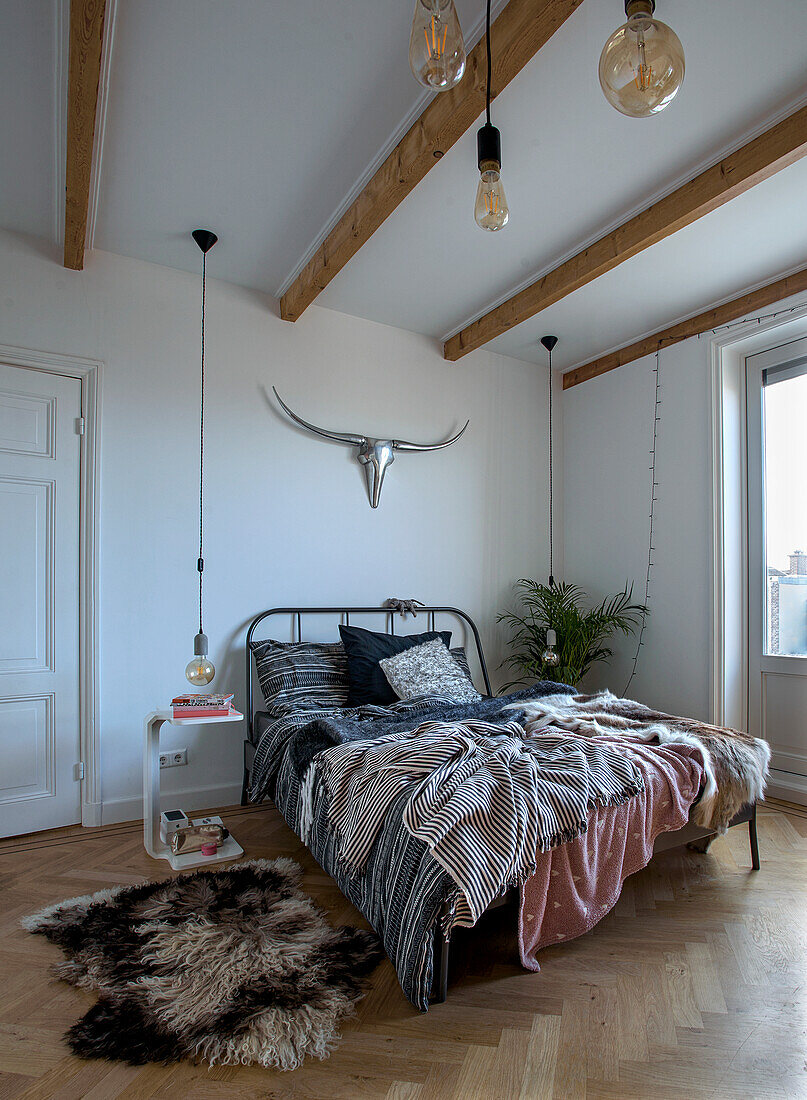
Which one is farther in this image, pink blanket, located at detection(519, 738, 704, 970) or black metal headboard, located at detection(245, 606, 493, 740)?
black metal headboard, located at detection(245, 606, 493, 740)

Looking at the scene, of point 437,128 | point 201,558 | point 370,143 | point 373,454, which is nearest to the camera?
point 437,128

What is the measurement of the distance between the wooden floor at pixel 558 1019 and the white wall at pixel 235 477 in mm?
1147

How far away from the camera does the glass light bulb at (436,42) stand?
1.17m

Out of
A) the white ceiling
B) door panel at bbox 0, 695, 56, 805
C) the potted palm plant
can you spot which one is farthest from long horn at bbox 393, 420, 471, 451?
door panel at bbox 0, 695, 56, 805

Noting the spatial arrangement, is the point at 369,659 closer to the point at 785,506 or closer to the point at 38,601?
the point at 38,601

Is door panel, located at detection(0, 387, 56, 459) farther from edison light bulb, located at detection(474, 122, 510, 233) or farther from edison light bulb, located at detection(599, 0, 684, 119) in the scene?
edison light bulb, located at detection(599, 0, 684, 119)

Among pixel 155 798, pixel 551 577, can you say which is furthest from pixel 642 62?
pixel 551 577

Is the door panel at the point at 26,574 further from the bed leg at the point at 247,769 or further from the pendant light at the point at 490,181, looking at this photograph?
the pendant light at the point at 490,181

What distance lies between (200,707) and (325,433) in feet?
5.75

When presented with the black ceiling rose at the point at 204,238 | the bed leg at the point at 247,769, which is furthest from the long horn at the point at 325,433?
the bed leg at the point at 247,769

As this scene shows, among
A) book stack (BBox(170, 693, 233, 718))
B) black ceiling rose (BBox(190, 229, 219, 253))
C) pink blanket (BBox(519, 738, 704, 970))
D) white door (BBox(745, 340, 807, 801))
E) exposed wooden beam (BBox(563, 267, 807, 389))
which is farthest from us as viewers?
white door (BBox(745, 340, 807, 801))

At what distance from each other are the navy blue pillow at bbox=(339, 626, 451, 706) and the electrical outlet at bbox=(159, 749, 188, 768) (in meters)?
0.90

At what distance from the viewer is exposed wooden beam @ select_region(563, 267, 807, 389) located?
3517mm

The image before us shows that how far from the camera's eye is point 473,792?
1.88m
